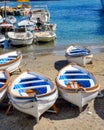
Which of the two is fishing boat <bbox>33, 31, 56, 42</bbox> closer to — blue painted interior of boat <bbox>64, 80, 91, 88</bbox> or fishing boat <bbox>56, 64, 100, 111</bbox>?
fishing boat <bbox>56, 64, 100, 111</bbox>

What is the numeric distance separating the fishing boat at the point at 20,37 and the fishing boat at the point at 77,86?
48.0ft

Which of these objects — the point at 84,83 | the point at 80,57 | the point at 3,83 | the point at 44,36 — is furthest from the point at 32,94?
the point at 44,36

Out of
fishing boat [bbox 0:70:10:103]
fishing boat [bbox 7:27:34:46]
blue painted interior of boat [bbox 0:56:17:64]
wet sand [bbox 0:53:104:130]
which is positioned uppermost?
fishing boat [bbox 0:70:10:103]

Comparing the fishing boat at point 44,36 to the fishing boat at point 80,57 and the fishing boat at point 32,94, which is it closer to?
the fishing boat at point 80,57

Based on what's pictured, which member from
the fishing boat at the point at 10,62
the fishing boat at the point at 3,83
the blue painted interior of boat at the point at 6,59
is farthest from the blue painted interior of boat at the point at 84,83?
the blue painted interior of boat at the point at 6,59

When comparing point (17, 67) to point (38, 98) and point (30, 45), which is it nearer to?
point (38, 98)

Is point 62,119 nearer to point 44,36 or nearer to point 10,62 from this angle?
point 10,62

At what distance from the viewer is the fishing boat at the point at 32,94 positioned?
13.5 m

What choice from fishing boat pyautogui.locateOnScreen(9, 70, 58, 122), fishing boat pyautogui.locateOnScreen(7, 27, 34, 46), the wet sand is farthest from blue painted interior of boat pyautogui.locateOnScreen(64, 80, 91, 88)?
fishing boat pyautogui.locateOnScreen(7, 27, 34, 46)

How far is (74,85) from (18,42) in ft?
55.5

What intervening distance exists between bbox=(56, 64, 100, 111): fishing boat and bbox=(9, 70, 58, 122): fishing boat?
0.60m

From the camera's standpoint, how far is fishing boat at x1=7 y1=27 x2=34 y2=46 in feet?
105

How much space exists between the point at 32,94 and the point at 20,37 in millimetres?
18717

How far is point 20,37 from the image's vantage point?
3297 cm
